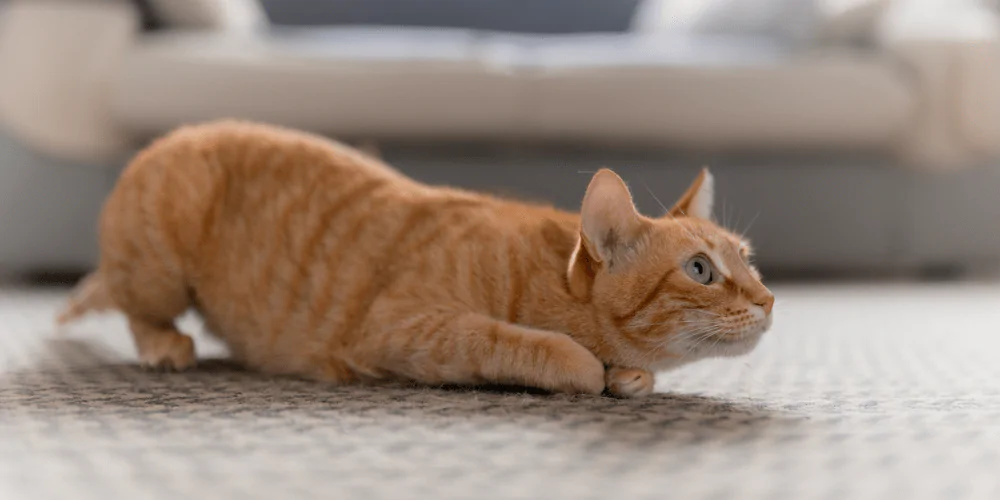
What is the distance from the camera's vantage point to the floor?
0.90 m

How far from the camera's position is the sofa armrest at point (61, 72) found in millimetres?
2850

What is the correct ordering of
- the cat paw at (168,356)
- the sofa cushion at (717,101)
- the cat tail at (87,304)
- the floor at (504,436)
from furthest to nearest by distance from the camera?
the sofa cushion at (717,101)
the cat tail at (87,304)
the cat paw at (168,356)
the floor at (504,436)

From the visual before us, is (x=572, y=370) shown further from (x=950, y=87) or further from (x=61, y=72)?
(x=950, y=87)

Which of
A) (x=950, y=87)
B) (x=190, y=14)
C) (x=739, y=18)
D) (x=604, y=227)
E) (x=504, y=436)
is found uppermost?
(x=739, y=18)

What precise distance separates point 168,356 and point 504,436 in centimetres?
77

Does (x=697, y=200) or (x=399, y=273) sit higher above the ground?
(x=697, y=200)

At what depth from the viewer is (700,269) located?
129 cm

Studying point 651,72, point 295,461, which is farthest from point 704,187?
point 651,72

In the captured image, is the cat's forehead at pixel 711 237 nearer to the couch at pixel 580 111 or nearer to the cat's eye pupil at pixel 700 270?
the cat's eye pupil at pixel 700 270

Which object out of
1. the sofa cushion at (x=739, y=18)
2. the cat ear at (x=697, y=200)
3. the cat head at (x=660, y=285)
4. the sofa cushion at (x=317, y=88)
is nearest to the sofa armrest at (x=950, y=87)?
the sofa cushion at (x=739, y=18)

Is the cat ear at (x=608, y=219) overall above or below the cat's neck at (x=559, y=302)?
above

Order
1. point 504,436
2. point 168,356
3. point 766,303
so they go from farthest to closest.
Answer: point 168,356, point 766,303, point 504,436

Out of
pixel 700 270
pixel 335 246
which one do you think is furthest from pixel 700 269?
pixel 335 246

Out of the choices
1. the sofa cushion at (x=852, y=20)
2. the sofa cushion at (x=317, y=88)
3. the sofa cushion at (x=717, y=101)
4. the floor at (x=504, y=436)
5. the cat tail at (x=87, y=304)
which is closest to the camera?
the floor at (x=504, y=436)
